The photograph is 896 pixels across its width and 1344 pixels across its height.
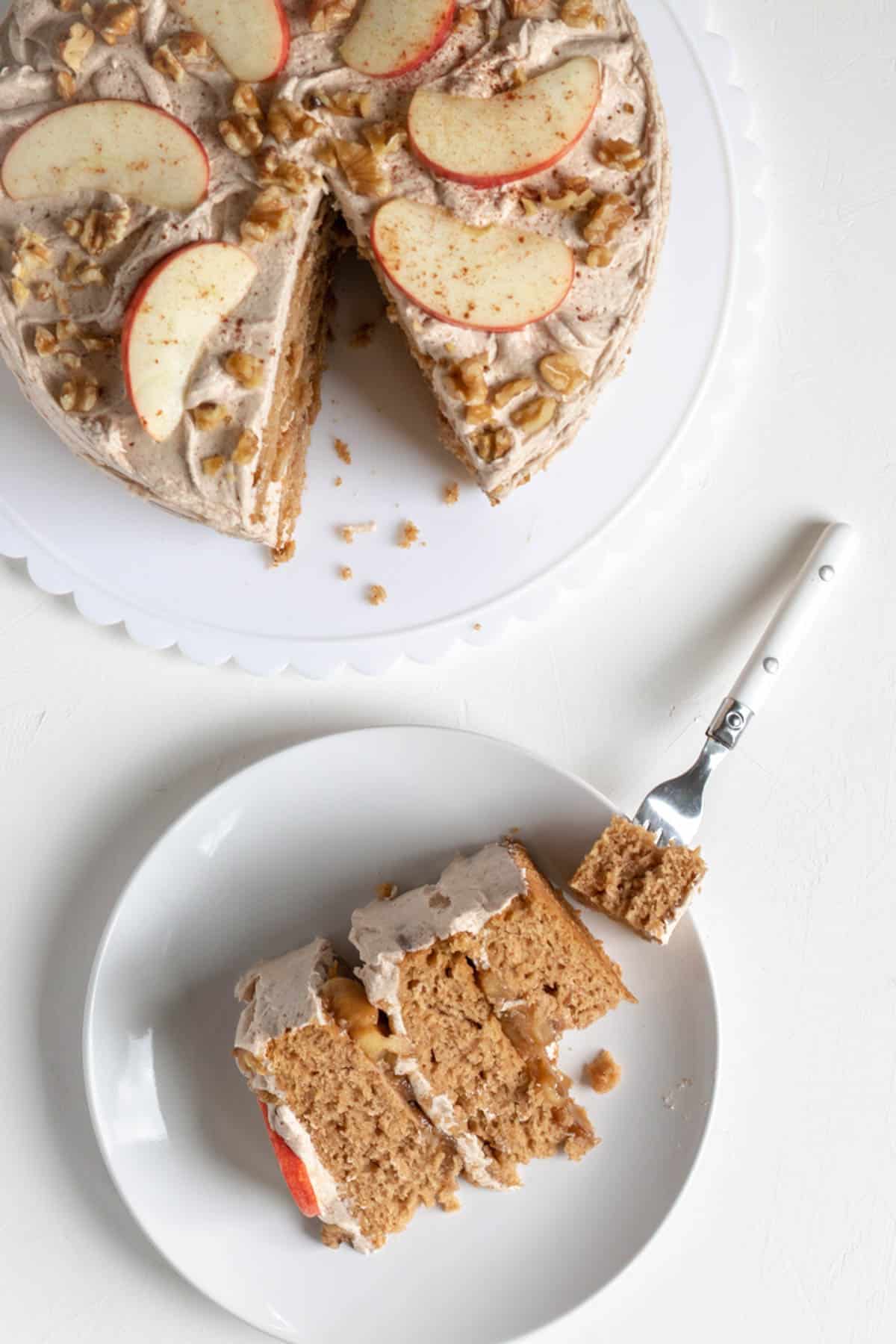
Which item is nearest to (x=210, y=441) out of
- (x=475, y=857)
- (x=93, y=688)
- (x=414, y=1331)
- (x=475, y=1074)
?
(x=93, y=688)

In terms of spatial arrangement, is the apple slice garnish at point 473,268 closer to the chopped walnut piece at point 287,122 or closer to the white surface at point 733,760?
the chopped walnut piece at point 287,122

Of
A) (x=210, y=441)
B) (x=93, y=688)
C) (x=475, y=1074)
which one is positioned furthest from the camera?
(x=93, y=688)

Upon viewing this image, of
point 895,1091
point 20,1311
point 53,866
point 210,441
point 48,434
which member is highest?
point 210,441

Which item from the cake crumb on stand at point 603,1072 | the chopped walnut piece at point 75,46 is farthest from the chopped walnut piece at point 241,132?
the cake crumb on stand at point 603,1072

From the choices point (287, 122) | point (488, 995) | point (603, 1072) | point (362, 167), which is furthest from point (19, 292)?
point (603, 1072)

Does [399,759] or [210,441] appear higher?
[210,441]

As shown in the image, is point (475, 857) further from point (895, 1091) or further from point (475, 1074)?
point (895, 1091)

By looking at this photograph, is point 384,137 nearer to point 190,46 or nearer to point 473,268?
point 473,268
